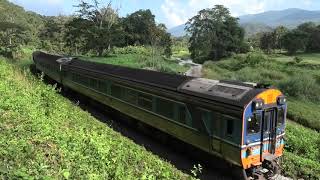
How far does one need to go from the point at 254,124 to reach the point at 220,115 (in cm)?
113

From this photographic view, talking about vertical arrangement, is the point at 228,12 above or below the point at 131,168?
above

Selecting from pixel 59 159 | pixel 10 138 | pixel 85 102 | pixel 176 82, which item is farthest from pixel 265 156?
pixel 85 102

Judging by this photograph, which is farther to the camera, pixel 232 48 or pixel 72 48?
pixel 232 48

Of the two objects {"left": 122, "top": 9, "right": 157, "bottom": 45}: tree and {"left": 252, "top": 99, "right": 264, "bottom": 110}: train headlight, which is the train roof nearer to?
{"left": 252, "top": 99, "right": 264, "bottom": 110}: train headlight

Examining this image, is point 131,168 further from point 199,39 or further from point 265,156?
point 199,39

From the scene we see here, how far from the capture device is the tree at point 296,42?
86.6 m

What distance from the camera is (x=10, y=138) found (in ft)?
31.7

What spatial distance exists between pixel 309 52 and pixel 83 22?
1958 inches

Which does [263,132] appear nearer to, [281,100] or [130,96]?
[281,100]

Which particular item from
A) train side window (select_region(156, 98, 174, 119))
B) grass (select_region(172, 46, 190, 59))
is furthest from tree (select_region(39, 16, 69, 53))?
train side window (select_region(156, 98, 174, 119))

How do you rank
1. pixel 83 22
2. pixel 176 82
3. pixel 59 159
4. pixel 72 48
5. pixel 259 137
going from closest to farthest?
pixel 59 159 < pixel 259 137 < pixel 176 82 < pixel 83 22 < pixel 72 48

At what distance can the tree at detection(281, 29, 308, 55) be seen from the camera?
86562 millimetres

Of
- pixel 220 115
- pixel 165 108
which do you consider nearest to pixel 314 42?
pixel 165 108

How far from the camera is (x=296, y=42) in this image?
86500 mm
